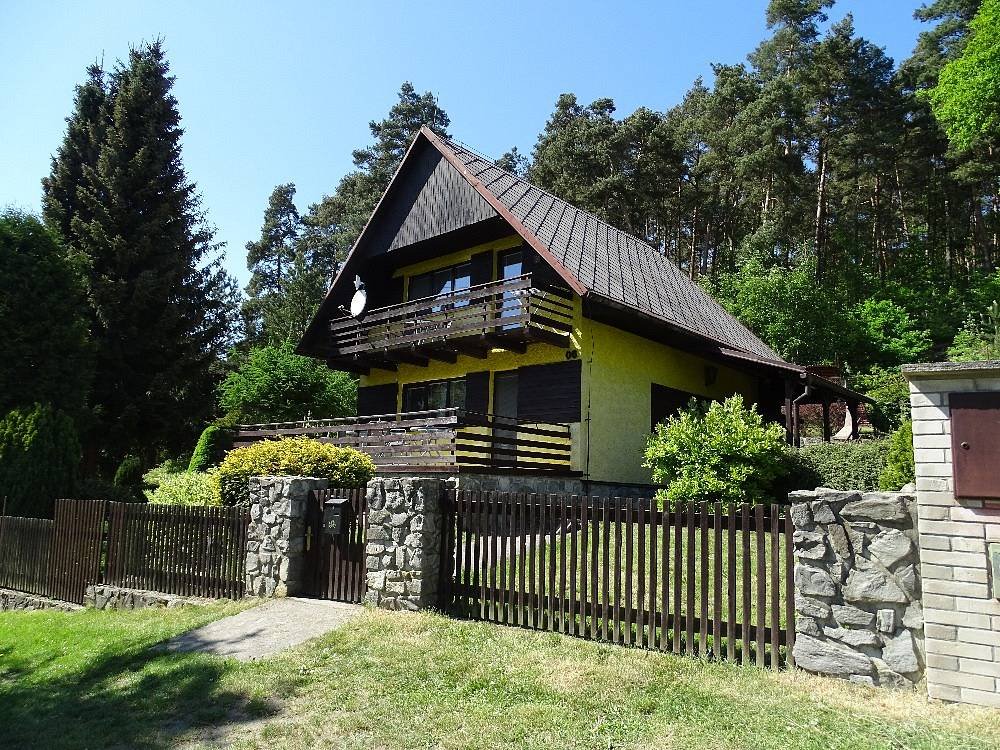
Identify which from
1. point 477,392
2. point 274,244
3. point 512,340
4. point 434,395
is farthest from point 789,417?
point 274,244

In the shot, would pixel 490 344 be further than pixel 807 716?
Yes

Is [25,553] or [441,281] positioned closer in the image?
[25,553]

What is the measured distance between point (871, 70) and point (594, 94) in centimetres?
1443

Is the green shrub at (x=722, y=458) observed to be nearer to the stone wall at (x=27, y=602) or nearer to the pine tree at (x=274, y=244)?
the stone wall at (x=27, y=602)

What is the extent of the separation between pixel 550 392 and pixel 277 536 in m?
8.13

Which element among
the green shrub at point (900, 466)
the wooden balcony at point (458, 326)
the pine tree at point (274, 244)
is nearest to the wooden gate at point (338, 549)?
the wooden balcony at point (458, 326)

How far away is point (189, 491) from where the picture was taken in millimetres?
14562

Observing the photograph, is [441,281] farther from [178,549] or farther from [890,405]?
[890,405]

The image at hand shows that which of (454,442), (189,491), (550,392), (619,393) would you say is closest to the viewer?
(454,442)

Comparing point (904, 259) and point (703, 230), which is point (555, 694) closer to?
point (904, 259)

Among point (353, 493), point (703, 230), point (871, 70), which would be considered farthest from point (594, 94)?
point (353, 493)

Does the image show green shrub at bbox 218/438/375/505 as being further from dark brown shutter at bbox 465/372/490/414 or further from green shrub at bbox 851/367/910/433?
green shrub at bbox 851/367/910/433

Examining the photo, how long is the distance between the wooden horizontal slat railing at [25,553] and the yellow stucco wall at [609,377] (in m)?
9.68

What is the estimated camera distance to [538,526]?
7.93 metres
